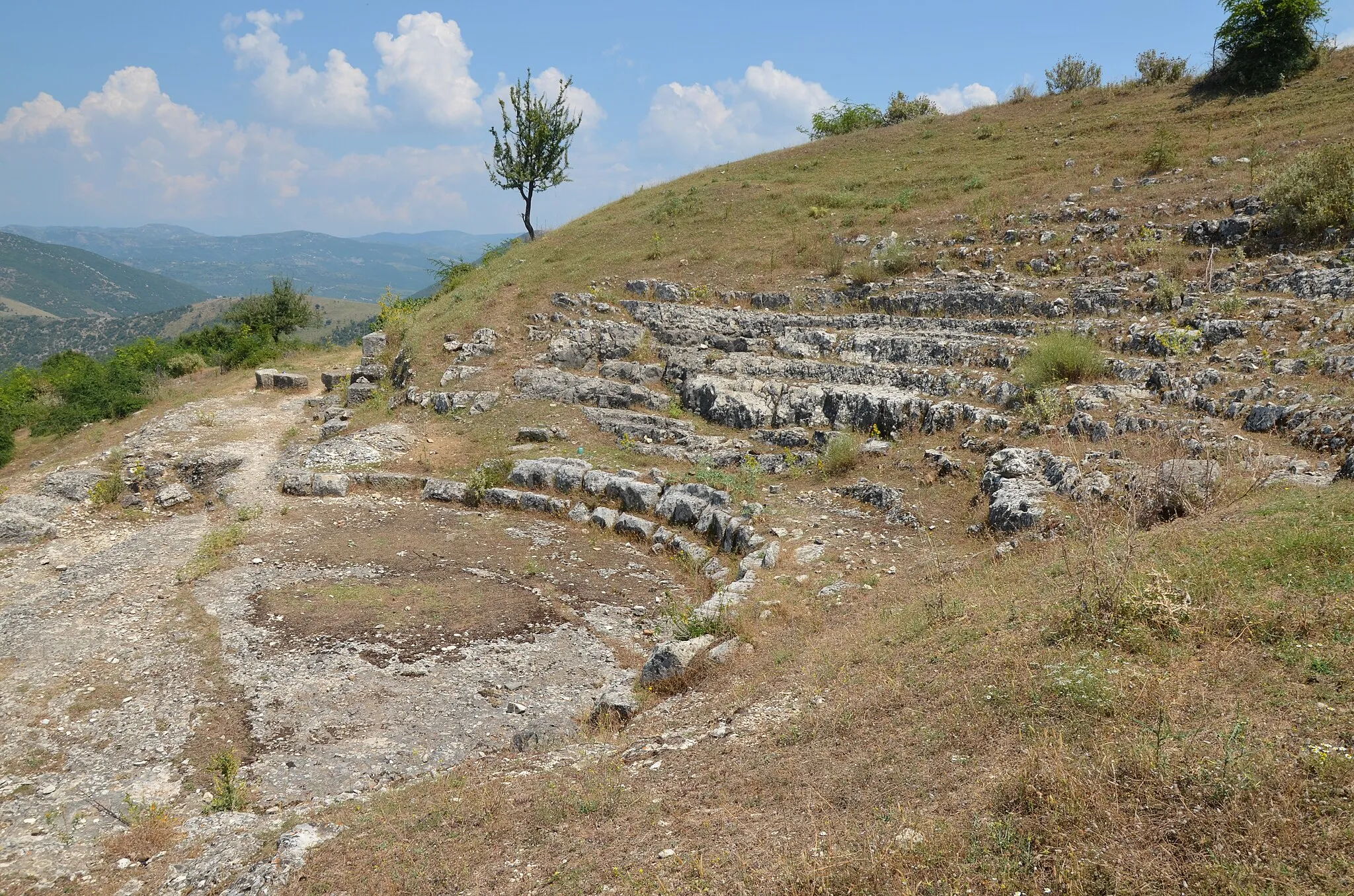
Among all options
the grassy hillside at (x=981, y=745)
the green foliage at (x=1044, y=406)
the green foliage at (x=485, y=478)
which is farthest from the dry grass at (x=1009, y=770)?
the green foliage at (x=485, y=478)

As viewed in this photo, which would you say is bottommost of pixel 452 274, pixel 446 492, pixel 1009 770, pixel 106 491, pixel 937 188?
pixel 446 492

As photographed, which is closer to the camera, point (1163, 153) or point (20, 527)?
point (20, 527)

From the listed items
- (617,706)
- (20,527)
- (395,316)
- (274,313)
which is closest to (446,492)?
(20,527)

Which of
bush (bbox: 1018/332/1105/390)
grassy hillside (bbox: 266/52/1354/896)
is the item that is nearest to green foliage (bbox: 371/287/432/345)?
grassy hillside (bbox: 266/52/1354/896)

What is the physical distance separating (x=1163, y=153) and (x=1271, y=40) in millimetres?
7966

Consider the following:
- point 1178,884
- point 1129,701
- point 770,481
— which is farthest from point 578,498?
point 1178,884

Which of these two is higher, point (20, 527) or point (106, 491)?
point (106, 491)

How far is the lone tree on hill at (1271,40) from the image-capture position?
73.2 ft

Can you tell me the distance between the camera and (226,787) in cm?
722

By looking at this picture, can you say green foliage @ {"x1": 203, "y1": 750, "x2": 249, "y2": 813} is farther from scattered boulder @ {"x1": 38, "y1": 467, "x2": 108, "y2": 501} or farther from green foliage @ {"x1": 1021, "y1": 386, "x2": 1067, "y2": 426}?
green foliage @ {"x1": 1021, "y1": 386, "x2": 1067, "y2": 426}

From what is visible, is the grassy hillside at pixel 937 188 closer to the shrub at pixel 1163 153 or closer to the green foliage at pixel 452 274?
the shrub at pixel 1163 153

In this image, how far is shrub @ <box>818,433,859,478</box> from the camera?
13.7m

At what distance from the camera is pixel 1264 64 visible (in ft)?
74.6

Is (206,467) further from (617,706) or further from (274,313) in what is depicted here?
(274,313)
